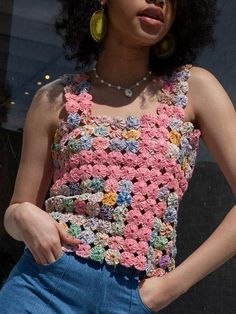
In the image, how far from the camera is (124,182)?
141 centimetres

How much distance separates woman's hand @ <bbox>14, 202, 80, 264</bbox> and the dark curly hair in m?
0.38

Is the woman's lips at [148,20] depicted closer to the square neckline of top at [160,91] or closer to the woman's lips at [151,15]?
the woman's lips at [151,15]

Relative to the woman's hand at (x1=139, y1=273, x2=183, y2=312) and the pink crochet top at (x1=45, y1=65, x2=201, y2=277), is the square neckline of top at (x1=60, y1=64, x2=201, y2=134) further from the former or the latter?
the woman's hand at (x1=139, y1=273, x2=183, y2=312)

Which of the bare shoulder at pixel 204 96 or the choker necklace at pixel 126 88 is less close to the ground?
the bare shoulder at pixel 204 96

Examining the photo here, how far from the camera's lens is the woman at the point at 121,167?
1381 mm

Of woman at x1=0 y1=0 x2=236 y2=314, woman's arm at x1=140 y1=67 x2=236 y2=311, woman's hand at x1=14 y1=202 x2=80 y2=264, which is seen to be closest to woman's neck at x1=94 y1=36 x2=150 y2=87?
woman at x1=0 y1=0 x2=236 y2=314

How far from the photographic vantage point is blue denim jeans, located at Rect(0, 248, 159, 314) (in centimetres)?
137

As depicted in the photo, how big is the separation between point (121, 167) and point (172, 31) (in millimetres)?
330

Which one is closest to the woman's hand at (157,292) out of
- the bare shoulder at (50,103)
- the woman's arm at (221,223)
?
the woman's arm at (221,223)

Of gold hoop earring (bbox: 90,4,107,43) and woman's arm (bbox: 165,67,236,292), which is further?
gold hoop earring (bbox: 90,4,107,43)

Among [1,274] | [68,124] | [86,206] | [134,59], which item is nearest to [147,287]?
[86,206]

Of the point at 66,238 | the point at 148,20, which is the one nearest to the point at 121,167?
the point at 66,238

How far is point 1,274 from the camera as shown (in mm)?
3289

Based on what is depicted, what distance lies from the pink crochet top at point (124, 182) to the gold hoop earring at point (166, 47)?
0.10m
